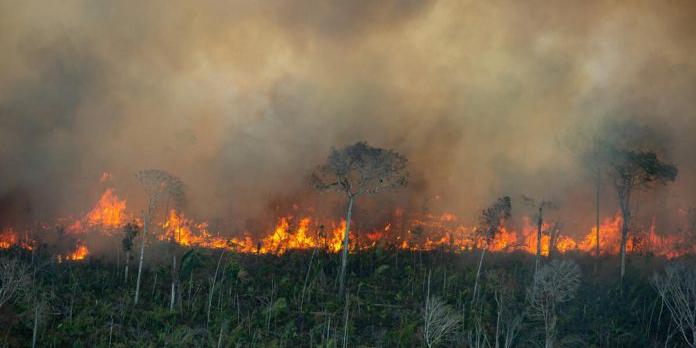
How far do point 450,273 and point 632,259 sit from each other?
3226 cm

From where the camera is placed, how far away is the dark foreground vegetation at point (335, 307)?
62500 millimetres

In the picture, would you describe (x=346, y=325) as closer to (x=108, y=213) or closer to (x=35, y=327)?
(x=35, y=327)

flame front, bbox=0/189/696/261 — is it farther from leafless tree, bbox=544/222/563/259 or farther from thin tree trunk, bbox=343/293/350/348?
thin tree trunk, bbox=343/293/350/348

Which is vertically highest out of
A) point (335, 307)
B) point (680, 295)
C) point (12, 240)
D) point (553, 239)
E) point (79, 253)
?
point (553, 239)

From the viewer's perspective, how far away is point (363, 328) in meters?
67.8

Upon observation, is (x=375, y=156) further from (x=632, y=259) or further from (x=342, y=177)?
(x=632, y=259)

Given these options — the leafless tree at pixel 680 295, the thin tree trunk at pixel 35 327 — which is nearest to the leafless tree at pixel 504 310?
the leafless tree at pixel 680 295

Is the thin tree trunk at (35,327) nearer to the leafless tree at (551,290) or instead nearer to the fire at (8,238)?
the fire at (8,238)

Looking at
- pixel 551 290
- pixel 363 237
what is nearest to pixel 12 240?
pixel 363 237

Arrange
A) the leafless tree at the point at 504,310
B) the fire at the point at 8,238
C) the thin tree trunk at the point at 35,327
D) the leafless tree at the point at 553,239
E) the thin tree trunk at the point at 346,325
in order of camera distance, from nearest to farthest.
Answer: the thin tree trunk at the point at 35,327, the leafless tree at the point at 504,310, the thin tree trunk at the point at 346,325, the leafless tree at the point at 553,239, the fire at the point at 8,238

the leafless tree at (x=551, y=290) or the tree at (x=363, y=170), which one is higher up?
the tree at (x=363, y=170)

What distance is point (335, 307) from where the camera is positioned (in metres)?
71.8

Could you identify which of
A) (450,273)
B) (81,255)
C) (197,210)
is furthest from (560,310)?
(81,255)

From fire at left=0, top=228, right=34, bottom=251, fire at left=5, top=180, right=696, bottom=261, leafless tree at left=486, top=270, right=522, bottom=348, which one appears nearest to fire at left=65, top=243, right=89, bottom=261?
fire at left=5, top=180, right=696, bottom=261
